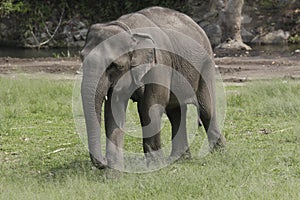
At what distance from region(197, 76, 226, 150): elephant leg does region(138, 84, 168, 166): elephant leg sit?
0.87 m

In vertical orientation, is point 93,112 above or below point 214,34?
above

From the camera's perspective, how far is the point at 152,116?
6.90 metres

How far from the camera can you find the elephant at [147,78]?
6.27 metres

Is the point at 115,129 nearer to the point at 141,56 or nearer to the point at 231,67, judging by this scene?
the point at 141,56

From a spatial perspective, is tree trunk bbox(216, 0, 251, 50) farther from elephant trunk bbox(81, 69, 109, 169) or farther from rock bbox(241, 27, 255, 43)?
elephant trunk bbox(81, 69, 109, 169)

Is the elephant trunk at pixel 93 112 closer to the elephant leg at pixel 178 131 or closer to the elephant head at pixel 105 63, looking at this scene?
the elephant head at pixel 105 63

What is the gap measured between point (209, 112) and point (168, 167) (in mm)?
1107

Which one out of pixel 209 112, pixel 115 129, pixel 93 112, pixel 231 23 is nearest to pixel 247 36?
pixel 231 23

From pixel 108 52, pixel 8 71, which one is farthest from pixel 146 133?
pixel 8 71

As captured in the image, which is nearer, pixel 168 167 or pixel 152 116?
pixel 152 116

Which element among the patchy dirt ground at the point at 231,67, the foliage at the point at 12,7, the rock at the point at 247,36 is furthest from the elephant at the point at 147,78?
the foliage at the point at 12,7

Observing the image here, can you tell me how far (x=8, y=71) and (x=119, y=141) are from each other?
9.30 metres

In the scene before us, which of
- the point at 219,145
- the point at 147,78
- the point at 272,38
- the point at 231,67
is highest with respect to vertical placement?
the point at 147,78

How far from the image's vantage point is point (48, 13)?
2477cm
